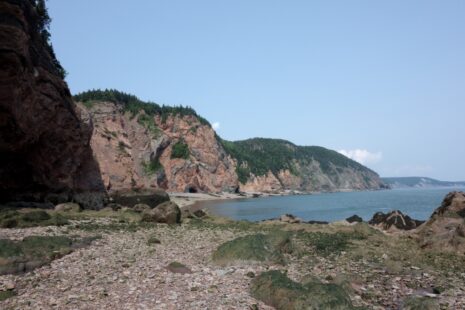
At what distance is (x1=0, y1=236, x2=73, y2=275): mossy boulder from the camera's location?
15180 mm

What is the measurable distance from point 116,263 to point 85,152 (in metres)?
37.9

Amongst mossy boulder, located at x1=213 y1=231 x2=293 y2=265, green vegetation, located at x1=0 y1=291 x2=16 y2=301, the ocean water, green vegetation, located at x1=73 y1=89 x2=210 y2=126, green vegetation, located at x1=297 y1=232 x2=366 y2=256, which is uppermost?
green vegetation, located at x1=73 y1=89 x2=210 y2=126

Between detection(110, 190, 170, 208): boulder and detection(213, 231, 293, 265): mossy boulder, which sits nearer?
detection(213, 231, 293, 265): mossy boulder

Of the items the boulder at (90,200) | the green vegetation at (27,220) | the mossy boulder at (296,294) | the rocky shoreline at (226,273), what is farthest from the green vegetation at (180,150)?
the mossy boulder at (296,294)

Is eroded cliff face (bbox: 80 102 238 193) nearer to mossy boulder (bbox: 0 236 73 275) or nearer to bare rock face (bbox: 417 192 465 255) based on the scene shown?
bare rock face (bbox: 417 192 465 255)

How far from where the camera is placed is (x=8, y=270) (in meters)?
14.8

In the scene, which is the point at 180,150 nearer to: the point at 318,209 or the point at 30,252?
the point at 318,209

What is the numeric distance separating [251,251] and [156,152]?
441 ft

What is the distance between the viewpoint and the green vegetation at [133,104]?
447ft

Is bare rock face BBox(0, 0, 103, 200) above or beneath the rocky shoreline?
above

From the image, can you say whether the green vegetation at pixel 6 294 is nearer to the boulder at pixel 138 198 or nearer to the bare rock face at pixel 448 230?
the bare rock face at pixel 448 230

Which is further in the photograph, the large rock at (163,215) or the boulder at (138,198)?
the boulder at (138,198)

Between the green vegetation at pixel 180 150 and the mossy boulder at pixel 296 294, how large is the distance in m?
143

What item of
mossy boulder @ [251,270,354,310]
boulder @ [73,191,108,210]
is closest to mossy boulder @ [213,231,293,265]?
mossy boulder @ [251,270,354,310]
